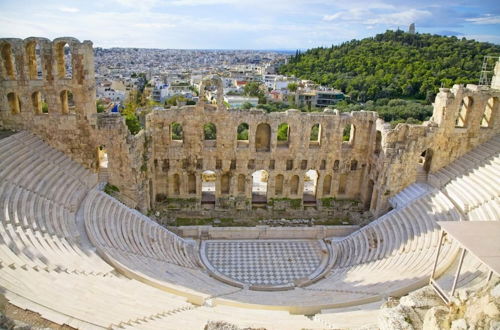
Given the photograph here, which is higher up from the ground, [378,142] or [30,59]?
[30,59]

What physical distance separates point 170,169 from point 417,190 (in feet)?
52.6

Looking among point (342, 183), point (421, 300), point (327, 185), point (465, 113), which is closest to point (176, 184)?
point (327, 185)

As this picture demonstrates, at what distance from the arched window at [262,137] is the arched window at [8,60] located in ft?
50.1

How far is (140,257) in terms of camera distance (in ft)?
55.4

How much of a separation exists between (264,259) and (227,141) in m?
8.18

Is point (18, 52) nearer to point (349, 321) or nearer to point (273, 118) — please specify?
point (273, 118)

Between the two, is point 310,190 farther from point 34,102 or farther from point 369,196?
point 34,102

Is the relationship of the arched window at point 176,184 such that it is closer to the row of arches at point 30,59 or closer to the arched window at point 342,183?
the row of arches at point 30,59

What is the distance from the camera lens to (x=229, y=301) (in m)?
14.5

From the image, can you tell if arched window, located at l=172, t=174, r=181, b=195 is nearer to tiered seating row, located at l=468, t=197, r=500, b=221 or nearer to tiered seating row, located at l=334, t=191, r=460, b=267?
tiered seating row, located at l=334, t=191, r=460, b=267

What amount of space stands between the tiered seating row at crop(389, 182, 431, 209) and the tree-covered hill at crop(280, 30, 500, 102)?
4201cm

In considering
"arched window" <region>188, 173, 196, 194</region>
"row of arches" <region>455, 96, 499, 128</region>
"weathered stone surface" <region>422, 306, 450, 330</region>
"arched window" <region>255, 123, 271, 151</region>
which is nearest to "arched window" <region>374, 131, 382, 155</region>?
"row of arches" <region>455, 96, 499, 128</region>

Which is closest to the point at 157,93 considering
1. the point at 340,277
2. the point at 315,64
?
the point at 315,64

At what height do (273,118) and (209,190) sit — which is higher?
(273,118)
